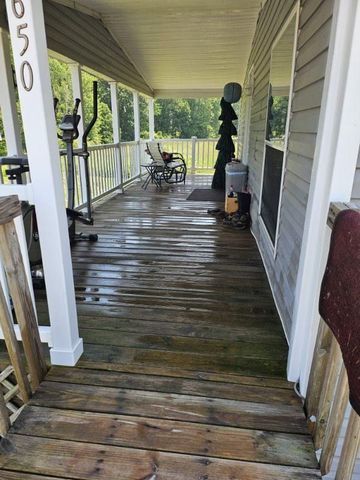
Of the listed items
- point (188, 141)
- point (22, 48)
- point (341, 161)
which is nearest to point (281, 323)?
point (341, 161)

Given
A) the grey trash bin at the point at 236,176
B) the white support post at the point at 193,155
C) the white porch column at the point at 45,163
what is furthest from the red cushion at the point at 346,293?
the white support post at the point at 193,155

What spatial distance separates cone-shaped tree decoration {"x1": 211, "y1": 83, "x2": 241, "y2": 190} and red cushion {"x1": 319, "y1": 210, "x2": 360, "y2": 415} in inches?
240

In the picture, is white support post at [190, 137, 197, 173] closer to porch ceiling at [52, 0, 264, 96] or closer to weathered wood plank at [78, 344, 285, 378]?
porch ceiling at [52, 0, 264, 96]

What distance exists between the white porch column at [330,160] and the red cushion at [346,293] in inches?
11.0

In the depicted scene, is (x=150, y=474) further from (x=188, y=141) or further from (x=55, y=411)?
(x=188, y=141)

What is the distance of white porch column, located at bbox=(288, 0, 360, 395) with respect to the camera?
4.04 ft

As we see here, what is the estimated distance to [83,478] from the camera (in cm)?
126

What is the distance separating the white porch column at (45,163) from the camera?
54.3 inches

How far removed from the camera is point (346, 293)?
1.01 metres

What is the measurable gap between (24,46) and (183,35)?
557 centimetres

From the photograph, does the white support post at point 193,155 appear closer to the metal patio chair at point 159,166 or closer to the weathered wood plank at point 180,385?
the metal patio chair at point 159,166

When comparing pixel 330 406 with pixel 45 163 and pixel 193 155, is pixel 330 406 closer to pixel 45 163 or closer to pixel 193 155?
pixel 45 163

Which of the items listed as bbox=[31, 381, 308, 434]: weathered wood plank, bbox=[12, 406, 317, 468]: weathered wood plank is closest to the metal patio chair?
A: bbox=[31, 381, 308, 434]: weathered wood plank

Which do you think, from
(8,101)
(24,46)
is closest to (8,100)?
(8,101)
